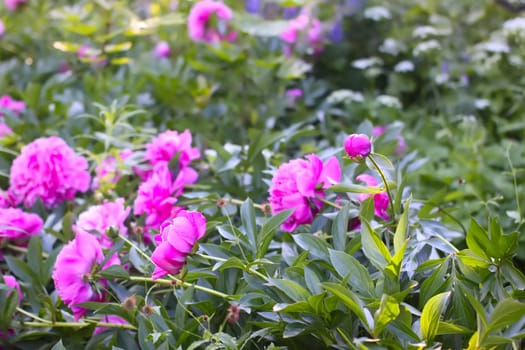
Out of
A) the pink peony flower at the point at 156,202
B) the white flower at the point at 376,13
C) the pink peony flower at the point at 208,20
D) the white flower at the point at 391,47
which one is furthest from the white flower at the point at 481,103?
the pink peony flower at the point at 156,202

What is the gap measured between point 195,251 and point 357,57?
1.47 meters

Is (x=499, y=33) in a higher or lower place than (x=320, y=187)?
lower

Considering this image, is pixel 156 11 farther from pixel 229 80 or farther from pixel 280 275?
pixel 280 275

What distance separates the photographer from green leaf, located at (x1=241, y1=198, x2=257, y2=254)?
838 mm

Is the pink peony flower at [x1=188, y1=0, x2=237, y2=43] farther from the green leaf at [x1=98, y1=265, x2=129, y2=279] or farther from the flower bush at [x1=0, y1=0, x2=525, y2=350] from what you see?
the green leaf at [x1=98, y1=265, x2=129, y2=279]

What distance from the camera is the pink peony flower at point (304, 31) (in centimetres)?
177

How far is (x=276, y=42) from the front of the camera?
1789mm

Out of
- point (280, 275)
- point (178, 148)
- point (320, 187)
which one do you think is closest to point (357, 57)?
point (178, 148)

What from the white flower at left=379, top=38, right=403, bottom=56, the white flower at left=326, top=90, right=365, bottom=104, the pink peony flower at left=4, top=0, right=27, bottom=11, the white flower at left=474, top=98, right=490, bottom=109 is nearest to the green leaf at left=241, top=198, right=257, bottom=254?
the white flower at left=326, top=90, right=365, bottom=104

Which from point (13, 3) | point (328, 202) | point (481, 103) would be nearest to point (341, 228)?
point (328, 202)

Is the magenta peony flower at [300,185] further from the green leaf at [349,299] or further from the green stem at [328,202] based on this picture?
the green leaf at [349,299]

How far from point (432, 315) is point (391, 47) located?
142 cm

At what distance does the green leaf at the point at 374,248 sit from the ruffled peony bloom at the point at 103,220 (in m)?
0.41

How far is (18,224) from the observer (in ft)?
3.51
